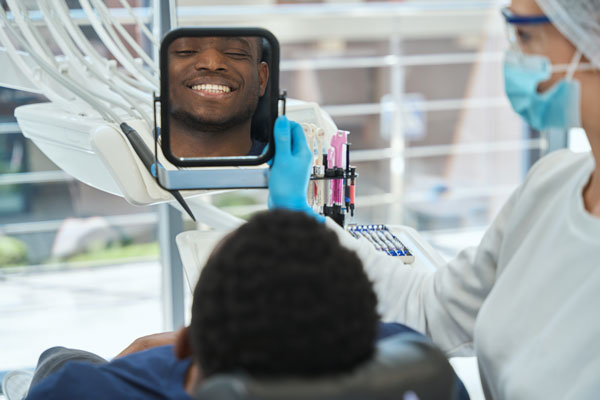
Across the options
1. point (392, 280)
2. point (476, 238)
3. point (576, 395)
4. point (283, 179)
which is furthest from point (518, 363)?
point (476, 238)

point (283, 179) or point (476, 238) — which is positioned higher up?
point (283, 179)

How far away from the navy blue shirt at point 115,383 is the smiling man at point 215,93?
39 centimetres

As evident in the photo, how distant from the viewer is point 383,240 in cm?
145

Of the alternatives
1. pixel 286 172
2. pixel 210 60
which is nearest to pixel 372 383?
pixel 286 172

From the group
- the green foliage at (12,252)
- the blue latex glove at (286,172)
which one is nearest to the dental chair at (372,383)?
the blue latex glove at (286,172)

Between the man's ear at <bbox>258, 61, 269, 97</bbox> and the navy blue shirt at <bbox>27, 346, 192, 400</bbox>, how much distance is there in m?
0.49

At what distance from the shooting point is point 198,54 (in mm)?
1155

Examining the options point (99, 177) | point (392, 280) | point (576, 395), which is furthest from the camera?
point (99, 177)

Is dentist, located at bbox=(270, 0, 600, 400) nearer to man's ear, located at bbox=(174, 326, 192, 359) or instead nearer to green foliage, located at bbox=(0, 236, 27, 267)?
man's ear, located at bbox=(174, 326, 192, 359)

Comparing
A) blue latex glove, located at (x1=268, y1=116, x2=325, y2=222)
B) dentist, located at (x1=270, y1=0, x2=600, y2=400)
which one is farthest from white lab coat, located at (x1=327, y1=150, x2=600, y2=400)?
blue latex glove, located at (x1=268, y1=116, x2=325, y2=222)

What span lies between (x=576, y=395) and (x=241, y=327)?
52cm

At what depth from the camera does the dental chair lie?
54 cm

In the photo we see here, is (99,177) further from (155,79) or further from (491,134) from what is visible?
(491,134)

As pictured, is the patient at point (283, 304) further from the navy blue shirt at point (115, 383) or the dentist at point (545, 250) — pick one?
the dentist at point (545, 250)
